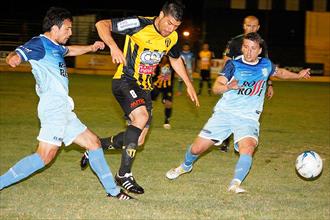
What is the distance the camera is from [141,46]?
6.66 meters

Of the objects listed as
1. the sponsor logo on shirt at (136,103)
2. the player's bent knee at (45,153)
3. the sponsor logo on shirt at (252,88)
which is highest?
the sponsor logo on shirt at (252,88)

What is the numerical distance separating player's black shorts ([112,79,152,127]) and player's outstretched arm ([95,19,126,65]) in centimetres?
68

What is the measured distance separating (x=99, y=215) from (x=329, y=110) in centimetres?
1225

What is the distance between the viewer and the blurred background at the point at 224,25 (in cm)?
3194

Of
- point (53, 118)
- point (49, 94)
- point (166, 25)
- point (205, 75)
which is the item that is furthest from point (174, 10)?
point (205, 75)

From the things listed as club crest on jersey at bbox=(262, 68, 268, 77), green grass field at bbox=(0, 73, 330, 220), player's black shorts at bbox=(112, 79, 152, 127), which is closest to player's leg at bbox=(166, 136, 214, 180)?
green grass field at bbox=(0, 73, 330, 220)

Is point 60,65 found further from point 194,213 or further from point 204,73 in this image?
point 204,73

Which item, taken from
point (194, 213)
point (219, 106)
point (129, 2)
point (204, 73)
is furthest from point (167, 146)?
point (129, 2)

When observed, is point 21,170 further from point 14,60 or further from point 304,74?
point 304,74

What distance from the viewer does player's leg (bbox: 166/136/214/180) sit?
6.74m

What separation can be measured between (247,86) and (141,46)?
1.27 metres

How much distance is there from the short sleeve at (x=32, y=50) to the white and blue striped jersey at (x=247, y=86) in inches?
81.6

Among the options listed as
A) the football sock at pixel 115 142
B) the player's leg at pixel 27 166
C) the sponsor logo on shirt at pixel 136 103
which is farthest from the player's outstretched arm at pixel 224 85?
the player's leg at pixel 27 166

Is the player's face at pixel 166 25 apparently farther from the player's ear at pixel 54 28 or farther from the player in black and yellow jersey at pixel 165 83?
the player in black and yellow jersey at pixel 165 83
